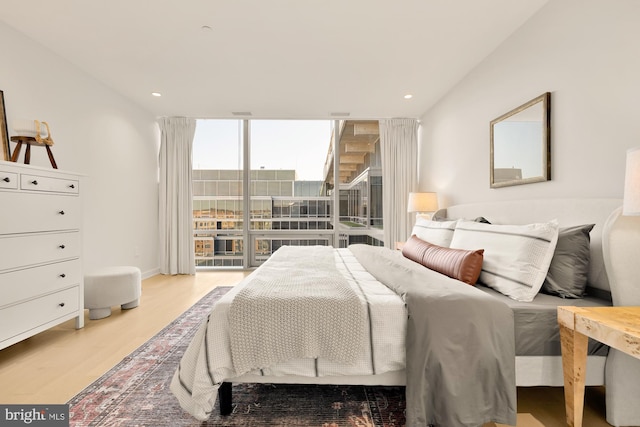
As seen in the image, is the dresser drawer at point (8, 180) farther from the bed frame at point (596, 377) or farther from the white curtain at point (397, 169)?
the white curtain at point (397, 169)

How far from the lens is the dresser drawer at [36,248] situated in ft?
6.51

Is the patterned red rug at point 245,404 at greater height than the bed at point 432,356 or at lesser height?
lesser

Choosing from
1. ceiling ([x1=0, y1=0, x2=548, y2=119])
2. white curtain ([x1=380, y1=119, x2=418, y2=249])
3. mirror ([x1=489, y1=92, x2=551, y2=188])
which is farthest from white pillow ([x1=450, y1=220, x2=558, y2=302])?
white curtain ([x1=380, y1=119, x2=418, y2=249])

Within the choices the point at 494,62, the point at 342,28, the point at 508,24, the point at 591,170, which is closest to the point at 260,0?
the point at 342,28

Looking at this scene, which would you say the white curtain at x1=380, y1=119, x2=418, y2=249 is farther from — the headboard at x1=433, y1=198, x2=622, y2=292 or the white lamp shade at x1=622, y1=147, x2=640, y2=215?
the white lamp shade at x1=622, y1=147, x2=640, y2=215

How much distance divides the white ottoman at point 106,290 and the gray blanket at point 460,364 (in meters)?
2.77

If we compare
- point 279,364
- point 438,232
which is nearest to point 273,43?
point 438,232

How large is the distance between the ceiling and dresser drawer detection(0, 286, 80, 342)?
2.17 metres

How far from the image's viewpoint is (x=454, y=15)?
2.31 meters

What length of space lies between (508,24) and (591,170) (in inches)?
54.3

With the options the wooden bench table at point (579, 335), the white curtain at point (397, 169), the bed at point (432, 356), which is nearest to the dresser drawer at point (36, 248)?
the bed at point (432, 356)

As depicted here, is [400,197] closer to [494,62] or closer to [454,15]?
[494,62]

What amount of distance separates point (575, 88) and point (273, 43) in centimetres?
231
